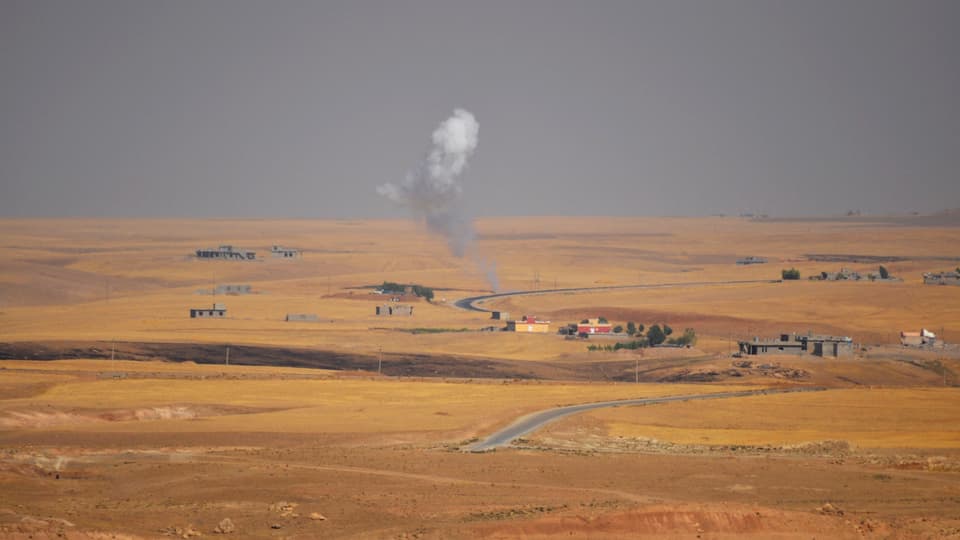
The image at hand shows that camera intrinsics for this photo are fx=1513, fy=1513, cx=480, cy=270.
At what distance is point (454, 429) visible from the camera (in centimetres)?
6831

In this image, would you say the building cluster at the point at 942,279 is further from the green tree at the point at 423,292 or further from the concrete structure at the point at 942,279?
the green tree at the point at 423,292

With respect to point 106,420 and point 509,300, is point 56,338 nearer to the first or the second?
point 106,420

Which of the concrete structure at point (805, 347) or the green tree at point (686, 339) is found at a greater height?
the green tree at point (686, 339)

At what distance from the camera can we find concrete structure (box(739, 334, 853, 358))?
353 ft

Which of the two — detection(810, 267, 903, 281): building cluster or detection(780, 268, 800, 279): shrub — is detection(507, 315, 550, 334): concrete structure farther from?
detection(780, 268, 800, 279): shrub

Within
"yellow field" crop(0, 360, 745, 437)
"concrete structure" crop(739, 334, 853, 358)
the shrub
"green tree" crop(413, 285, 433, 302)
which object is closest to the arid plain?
"yellow field" crop(0, 360, 745, 437)

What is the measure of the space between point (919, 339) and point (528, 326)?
32.0 metres

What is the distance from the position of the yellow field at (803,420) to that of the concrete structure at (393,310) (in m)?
64.9

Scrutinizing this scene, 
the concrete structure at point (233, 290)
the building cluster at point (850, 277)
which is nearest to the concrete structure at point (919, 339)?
the building cluster at point (850, 277)

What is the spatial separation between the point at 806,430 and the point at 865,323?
6807 cm

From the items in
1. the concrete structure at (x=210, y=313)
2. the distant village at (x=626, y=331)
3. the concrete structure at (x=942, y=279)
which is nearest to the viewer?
the distant village at (x=626, y=331)

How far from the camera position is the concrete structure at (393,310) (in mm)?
147125

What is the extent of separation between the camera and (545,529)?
4250 centimetres

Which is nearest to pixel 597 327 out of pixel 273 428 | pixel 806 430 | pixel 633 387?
pixel 633 387
